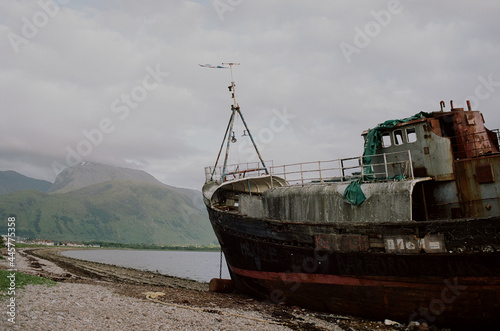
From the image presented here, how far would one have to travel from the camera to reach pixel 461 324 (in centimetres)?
1068

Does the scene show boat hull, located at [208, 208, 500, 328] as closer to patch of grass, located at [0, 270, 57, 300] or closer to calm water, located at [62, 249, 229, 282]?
patch of grass, located at [0, 270, 57, 300]

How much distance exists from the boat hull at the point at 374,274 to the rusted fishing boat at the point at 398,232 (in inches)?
1.4

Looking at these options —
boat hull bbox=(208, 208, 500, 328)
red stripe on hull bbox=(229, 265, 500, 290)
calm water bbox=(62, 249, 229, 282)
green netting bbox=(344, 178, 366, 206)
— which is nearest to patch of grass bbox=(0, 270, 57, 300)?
boat hull bbox=(208, 208, 500, 328)

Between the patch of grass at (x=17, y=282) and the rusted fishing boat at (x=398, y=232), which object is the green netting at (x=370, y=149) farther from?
the patch of grass at (x=17, y=282)

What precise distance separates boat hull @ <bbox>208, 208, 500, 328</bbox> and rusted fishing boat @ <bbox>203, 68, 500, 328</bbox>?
0.03 metres

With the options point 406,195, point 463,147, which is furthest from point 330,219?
point 463,147

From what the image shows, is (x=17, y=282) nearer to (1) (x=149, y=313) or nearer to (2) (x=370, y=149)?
(1) (x=149, y=313)

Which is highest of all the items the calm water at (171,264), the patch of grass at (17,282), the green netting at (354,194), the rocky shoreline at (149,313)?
the green netting at (354,194)

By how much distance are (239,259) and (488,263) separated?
34.5ft

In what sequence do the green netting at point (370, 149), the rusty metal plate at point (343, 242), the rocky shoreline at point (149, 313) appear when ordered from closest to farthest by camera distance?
1. the rocky shoreline at point (149, 313)
2. the rusty metal plate at point (343, 242)
3. the green netting at point (370, 149)

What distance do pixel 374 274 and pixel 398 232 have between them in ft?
6.18

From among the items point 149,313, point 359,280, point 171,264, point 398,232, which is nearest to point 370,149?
point 398,232

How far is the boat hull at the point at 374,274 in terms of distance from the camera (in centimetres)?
1032

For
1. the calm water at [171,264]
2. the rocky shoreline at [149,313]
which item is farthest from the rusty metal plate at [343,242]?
the calm water at [171,264]
